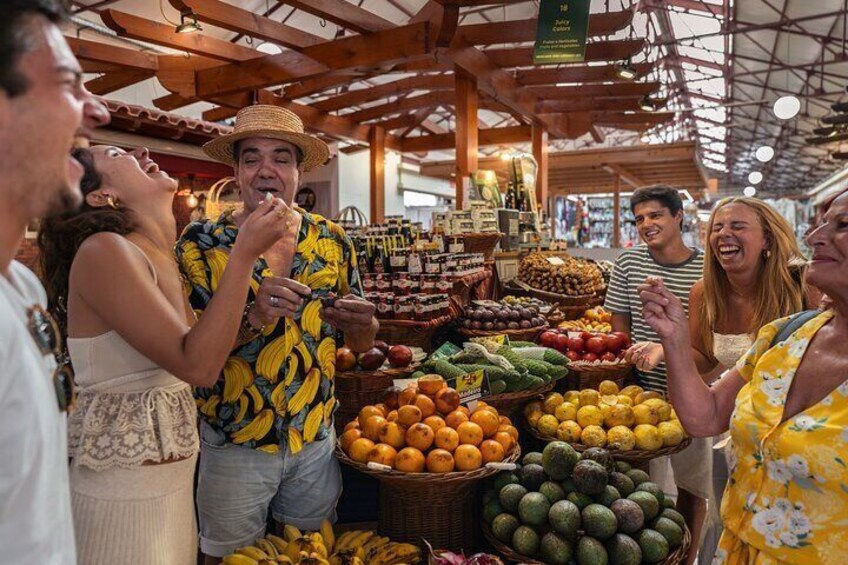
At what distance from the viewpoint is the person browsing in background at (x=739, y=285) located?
8.42 ft

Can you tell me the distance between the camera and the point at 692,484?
3.19m

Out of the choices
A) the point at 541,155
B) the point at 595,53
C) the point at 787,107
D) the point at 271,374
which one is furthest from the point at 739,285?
the point at 787,107

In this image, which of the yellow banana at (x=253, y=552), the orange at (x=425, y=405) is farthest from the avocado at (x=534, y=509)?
the yellow banana at (x=253, y=552)

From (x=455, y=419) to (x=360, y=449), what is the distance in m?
0.38

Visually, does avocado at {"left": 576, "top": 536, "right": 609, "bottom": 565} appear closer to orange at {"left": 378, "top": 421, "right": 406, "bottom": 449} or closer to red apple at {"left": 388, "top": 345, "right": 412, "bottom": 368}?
orange at {"left": 378, "top": 421, "right": 406, "bottom": 449}

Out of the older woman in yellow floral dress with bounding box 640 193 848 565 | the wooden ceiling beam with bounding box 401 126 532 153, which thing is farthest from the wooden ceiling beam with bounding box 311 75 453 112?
the older woman in yellow floral dress with bounding box 640 193 848 565

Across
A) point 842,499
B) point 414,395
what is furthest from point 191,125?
point 842,499

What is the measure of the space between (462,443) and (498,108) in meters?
7.21

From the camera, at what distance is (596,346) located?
336cm

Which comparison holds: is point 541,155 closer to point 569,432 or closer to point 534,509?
point 569,432

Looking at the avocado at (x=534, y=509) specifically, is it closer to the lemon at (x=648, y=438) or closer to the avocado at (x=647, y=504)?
the avocado at (x=647, y=504)

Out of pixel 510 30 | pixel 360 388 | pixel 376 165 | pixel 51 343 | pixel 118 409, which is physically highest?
pixel 510 30

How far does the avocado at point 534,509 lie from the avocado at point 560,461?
119 mm

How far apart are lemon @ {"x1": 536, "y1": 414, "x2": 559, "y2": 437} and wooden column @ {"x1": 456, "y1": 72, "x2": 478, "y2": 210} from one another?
12.6 ft
